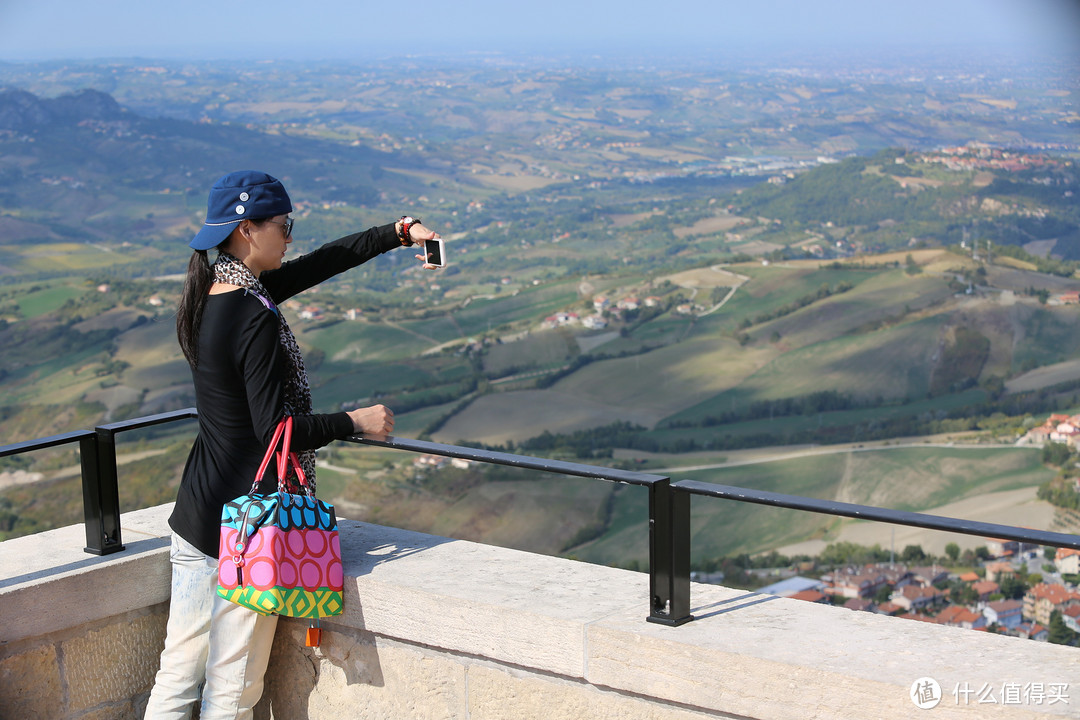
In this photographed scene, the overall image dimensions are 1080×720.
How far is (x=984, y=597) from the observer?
2277 inches

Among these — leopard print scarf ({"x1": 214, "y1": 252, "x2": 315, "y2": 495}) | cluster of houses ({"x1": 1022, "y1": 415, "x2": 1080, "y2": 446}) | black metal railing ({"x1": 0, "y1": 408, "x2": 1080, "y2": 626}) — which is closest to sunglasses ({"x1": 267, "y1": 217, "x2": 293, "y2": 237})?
leopard print scarf ({"x1": 214, "y1": 252, "x2": 315, "y2": 495})

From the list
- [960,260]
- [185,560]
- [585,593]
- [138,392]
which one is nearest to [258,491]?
[185,560]

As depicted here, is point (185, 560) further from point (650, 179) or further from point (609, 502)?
point (650, 179)

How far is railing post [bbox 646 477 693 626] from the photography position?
7.39 feet

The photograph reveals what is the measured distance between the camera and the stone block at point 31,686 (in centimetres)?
265

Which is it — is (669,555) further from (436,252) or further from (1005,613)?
(1005,613)

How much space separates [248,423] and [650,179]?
7882 inches

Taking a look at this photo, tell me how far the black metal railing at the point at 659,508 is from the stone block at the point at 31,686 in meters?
0.33

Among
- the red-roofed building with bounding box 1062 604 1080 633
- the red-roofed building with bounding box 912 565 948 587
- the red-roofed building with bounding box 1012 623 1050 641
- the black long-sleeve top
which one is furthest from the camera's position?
the red-roofed building with bounding box 912 565 948 587

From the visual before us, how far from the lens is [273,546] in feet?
7.43

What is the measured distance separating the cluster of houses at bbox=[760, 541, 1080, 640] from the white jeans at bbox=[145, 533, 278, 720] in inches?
2063

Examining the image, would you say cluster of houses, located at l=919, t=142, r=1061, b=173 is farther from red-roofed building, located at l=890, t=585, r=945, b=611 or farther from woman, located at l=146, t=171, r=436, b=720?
woman, located at l=146, t=171, r=436, b=720

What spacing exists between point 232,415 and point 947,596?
62722 millimetres

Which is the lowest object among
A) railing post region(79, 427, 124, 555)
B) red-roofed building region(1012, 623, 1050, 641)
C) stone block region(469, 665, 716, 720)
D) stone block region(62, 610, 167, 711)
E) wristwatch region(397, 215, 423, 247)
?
red-roofed building region(1012, 623, 1050, 641)
